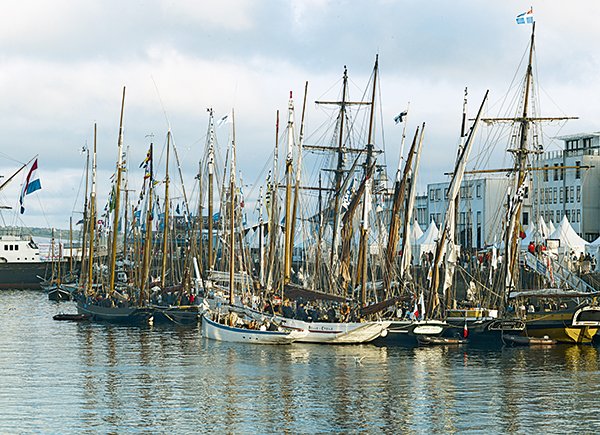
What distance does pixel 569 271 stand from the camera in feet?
244

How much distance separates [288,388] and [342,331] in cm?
1867

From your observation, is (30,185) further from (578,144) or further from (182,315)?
(578,144)

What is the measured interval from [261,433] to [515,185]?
46.8 meters

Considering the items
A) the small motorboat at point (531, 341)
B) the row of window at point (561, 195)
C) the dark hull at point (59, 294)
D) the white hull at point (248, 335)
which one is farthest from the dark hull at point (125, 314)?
the row of window at point (561, 195)

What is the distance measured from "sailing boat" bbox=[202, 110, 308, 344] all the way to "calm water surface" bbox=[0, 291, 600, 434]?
3.40 feet

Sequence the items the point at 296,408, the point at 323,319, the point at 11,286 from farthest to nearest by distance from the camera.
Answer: the point at 11,286 → the point at 323,319 → the point at 296,408

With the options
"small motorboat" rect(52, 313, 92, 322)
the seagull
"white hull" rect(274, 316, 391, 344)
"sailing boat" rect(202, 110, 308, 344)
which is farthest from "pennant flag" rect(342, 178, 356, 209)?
"small motorboat" rect(52, 313, 92, 322)

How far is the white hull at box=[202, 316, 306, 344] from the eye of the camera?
5759 centimetres

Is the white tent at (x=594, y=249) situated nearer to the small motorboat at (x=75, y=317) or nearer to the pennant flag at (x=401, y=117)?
the pennant flag at (x=401, y=117)

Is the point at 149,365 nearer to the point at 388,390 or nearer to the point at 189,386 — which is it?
the point at 189,386

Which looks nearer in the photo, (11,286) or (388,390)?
(388,390)

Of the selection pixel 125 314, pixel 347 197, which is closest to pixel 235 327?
pixel 125 314

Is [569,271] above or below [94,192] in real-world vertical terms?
below

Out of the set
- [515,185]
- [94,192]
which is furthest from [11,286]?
[515,185]
